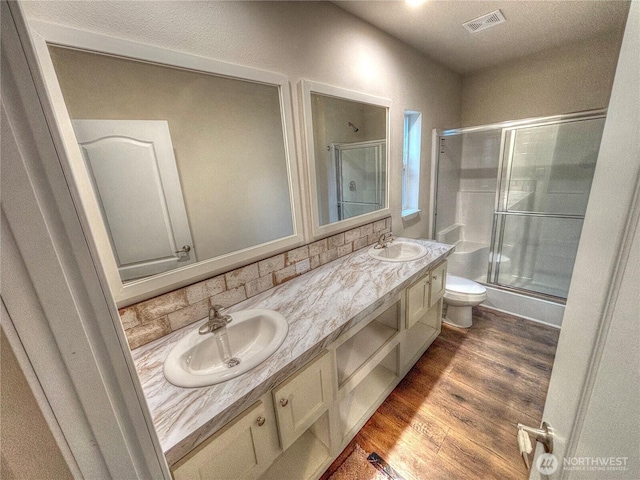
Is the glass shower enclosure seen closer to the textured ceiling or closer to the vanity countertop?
the textured ceiling

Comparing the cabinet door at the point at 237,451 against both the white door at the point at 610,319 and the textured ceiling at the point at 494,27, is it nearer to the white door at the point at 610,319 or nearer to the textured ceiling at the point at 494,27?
the white door at the point at 610,319

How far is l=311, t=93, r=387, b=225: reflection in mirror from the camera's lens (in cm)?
158

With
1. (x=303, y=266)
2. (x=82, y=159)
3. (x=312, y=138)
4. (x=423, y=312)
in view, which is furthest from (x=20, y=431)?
(x=423, y=312)

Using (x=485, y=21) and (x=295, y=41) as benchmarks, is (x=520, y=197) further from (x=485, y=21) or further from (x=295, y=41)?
(x=295, y=41)

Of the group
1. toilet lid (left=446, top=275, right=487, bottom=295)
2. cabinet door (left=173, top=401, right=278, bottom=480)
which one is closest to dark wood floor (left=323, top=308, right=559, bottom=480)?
toilet lid (left=446, top=275, right=487, bottom=295)

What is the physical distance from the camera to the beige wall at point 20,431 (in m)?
0.25

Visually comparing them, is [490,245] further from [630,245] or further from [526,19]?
[630,245]

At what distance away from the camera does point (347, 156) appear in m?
1.84

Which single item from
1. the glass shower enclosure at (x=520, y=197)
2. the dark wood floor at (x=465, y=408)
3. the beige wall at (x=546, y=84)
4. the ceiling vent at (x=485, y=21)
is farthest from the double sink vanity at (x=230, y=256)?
the beige wall at (x=546, y=84)

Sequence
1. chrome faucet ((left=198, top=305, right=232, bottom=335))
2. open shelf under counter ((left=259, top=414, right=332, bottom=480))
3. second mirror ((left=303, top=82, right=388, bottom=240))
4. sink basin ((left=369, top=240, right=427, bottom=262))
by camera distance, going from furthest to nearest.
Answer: sink basin ((left=369, top=240, right=427, bottom=262)), second mirror ((left=303, top=82, right=388, bottom=240)), open shelf under counter ((left=259, top=414, right=332, bottom=480)), chrome faucet ((left=198, top=305, right=232, bottom=335))

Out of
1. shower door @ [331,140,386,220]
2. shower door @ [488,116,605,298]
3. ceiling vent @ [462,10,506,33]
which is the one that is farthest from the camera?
shower door @ [488,116,605,298]

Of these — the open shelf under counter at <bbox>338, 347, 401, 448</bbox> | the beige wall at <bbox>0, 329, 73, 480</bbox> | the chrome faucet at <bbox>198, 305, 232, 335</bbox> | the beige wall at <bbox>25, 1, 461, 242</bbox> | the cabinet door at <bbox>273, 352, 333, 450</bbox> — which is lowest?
the open shelf under counter at <bbox>338, 347, 401, 448</bbox>

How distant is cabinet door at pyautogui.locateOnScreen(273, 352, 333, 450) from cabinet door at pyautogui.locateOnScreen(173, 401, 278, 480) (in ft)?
0.14

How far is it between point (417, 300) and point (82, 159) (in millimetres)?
1789
